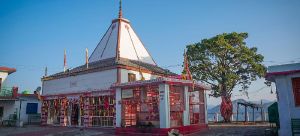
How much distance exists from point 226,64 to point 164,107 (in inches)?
585

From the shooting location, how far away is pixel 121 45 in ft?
93.7

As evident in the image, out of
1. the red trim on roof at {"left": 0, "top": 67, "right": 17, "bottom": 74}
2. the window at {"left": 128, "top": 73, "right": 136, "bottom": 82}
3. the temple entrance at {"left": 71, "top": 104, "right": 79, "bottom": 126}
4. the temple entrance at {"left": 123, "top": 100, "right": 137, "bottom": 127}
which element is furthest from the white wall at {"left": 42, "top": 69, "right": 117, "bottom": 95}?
the red trim on roof at {"left": 0, "top": 67, "right": 17, "bottom": 74}

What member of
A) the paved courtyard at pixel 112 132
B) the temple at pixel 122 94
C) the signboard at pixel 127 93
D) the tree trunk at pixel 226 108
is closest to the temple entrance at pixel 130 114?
the temple at pixel 122 94

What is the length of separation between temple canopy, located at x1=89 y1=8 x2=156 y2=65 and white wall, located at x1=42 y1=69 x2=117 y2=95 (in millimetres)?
3810

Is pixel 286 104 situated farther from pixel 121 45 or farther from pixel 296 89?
pixel 121 45

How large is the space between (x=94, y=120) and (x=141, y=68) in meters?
6.87

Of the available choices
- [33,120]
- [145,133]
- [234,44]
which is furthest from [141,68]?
[33,120]

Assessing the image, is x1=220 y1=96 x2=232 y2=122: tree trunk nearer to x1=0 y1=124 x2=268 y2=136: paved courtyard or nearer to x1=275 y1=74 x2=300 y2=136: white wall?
x1=0 y1=124 x2=268 y2=136: paved courtyard

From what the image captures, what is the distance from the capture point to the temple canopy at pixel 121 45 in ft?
93.1

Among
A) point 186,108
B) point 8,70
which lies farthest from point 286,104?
point 8,70

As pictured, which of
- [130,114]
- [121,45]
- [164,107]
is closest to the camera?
[164,107]

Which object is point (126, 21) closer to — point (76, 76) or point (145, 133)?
point (76, 76)

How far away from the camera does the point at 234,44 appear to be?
2920 cm

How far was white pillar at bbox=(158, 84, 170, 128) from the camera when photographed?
55.5ft
